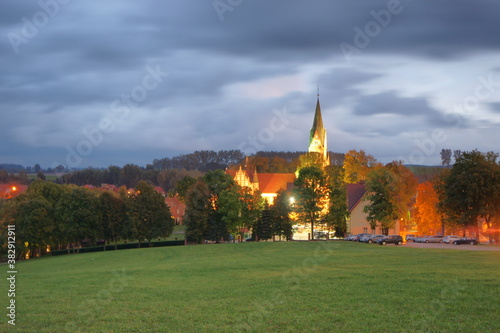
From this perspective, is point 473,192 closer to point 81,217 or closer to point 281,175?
point 81,217

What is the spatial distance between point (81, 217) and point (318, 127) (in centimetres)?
7751

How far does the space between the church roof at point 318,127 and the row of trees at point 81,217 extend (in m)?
64.5

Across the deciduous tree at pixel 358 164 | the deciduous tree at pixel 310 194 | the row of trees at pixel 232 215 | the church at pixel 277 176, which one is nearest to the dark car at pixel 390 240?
the deciduous tree at pixel 310 194

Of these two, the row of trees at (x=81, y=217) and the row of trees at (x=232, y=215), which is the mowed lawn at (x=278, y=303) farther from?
the row of trees at (x=232, y=215)

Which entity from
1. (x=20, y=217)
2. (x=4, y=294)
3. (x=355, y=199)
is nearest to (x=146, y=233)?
(x=20, y=217)

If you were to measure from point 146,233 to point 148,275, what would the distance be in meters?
51.4

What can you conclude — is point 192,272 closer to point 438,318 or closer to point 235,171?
point 438,318

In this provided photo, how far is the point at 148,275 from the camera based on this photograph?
27.9 m

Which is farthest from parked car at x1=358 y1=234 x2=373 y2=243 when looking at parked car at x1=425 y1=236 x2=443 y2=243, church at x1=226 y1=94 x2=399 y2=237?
church at x1=226 y1=94 x2=399 y2=237

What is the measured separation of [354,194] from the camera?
83.8 metres

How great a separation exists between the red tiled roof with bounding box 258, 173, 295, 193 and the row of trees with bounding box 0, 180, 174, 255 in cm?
5689

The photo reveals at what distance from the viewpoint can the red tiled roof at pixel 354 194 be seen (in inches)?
3236

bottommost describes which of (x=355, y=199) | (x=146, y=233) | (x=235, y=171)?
(x=146, y=233)

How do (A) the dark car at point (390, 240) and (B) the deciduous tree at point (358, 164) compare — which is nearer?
(A) the dark car at point (390, 240)
